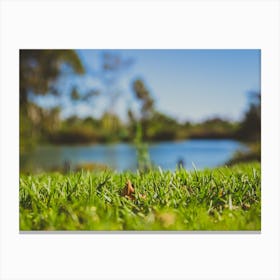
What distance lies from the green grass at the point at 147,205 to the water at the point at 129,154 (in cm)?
84

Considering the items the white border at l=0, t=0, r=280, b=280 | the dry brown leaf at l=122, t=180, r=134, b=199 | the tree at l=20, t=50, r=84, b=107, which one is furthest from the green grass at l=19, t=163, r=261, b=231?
the tree at l=20, t=50, r=84, b=107

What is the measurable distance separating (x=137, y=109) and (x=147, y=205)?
1350 mm

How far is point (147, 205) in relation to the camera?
2748mm

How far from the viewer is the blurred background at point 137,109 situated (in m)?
3.51

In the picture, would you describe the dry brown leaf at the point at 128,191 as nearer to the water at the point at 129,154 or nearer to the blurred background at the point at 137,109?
the blurred background at the point at 137,109

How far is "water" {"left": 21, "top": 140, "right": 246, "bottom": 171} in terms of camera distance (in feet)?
12.7

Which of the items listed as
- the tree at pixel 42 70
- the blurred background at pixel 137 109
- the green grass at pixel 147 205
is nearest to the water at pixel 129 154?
the blurred background at pixel 137 109

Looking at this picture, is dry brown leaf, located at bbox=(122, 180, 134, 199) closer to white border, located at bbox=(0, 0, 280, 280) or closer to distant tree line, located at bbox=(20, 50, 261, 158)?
white border, located at bbox=(0, 0, 280, 280)
